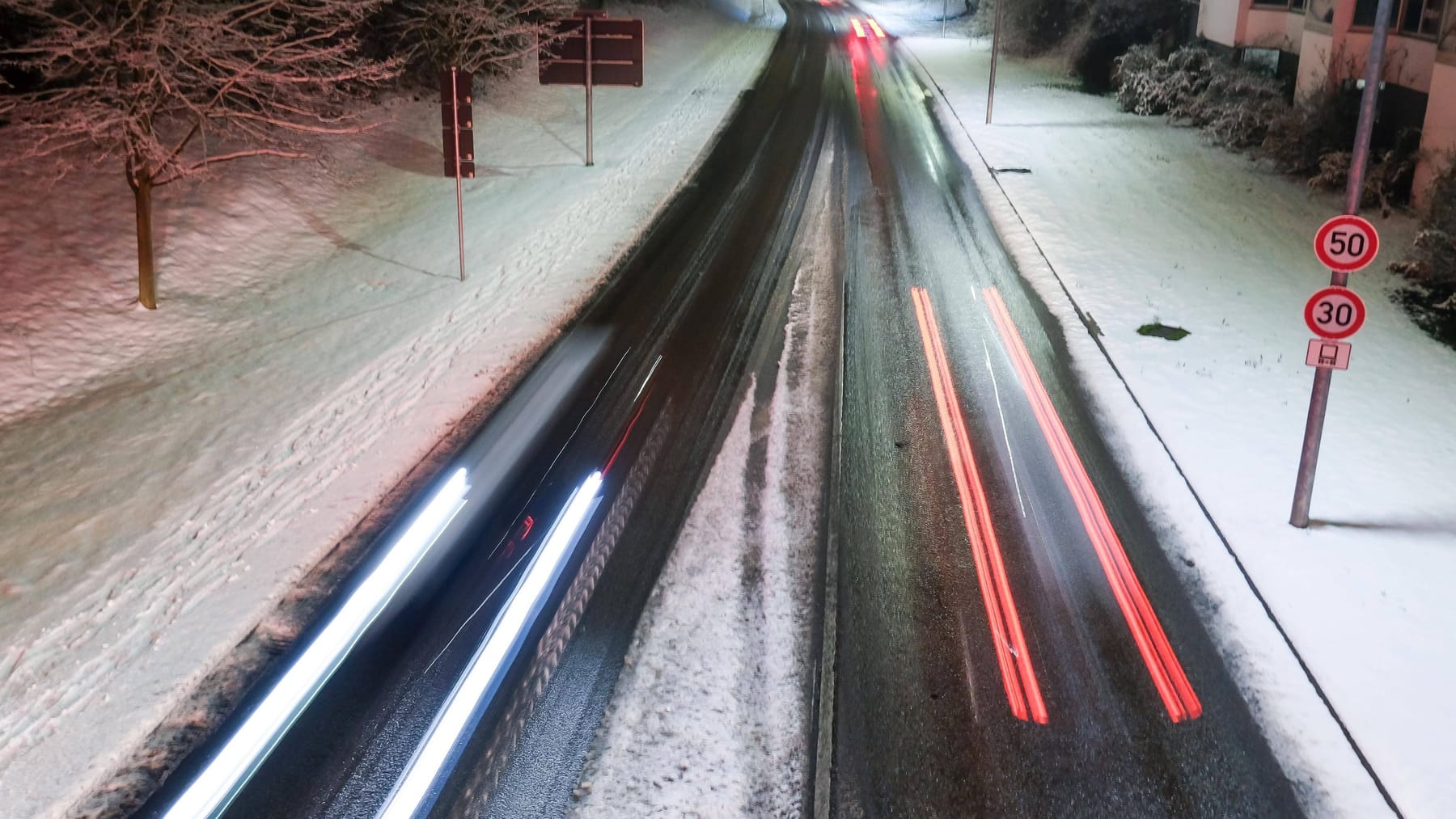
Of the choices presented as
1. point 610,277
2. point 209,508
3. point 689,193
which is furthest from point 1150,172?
point 209,508

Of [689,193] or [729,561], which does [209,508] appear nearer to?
[729,561]

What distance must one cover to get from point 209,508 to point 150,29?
6419 mm

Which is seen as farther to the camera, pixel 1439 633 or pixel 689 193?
pixel 689 193

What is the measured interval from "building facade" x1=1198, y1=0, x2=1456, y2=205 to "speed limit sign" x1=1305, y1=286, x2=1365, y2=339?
33.5 feet

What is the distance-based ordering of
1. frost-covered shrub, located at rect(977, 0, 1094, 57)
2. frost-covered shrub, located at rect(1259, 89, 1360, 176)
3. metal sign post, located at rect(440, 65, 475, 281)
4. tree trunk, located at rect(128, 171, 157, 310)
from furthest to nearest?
frost-covered shrub, located at rect(977, 0, 1094, 57), frost-covered shrub, located at rect(1259, 89, 1360, 176), metal sign post, located at rect(440, 65, 475, 281), tree trunk, located at rect(128, 171, 157, 310)

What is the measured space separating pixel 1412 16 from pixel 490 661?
21498 millimetres

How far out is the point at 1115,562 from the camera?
8.75 m

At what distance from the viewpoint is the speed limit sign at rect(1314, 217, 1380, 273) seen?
27.3ft

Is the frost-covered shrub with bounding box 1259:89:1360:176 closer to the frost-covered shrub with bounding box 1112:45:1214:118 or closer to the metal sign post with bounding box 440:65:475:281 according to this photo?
the frost-covered shrub with bounding box 1112:45:1214:118

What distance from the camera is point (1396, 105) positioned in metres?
20.0

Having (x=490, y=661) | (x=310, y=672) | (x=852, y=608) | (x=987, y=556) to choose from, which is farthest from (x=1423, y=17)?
(x=310, y=672)

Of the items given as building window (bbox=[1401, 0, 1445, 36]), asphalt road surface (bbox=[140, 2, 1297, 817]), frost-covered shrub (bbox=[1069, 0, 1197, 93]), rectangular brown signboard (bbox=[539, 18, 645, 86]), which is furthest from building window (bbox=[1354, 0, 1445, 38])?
rectangular brown signboard (bbox=[539, 18, 645, 86])

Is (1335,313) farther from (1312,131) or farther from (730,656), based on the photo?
(1312,131)

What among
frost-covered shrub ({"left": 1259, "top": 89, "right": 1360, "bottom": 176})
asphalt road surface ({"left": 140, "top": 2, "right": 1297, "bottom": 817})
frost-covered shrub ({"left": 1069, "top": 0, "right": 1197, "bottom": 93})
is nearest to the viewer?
asphalt road surface ({"left": 140, "top": 2, "right": 1297, "bottom": 817})
